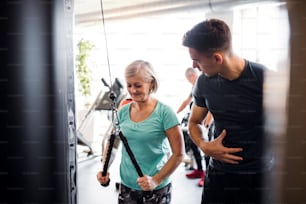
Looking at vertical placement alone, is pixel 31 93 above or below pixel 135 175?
above

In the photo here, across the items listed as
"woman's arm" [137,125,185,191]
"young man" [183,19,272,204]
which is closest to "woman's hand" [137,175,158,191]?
"woman's arm" [137,125,185,191]

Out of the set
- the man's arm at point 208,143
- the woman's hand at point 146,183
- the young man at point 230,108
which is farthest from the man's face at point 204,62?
the woman's hand at point 146,183

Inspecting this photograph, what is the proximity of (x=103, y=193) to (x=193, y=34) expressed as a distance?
85 centimetres

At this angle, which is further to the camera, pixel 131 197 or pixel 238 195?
pixel 131 197

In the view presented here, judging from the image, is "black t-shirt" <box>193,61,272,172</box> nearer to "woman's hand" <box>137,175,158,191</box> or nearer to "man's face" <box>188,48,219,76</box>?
"man's face" <box>188,48,219,76</box>

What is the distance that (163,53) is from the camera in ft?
2.66

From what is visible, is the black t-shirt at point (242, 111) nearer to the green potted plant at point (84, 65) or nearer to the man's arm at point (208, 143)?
the man's arm at point (208, 143)

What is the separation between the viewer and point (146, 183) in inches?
28.8

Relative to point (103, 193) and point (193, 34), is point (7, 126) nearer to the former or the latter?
point (193, 34)

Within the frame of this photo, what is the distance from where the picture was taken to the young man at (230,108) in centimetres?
62

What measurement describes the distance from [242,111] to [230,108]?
1.0 inches

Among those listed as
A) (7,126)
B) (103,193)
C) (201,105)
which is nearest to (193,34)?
(201,105)

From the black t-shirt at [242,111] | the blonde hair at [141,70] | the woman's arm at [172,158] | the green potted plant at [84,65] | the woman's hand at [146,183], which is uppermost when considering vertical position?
the green potted plant at [84,65]

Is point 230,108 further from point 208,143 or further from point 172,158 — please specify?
point 172,158
